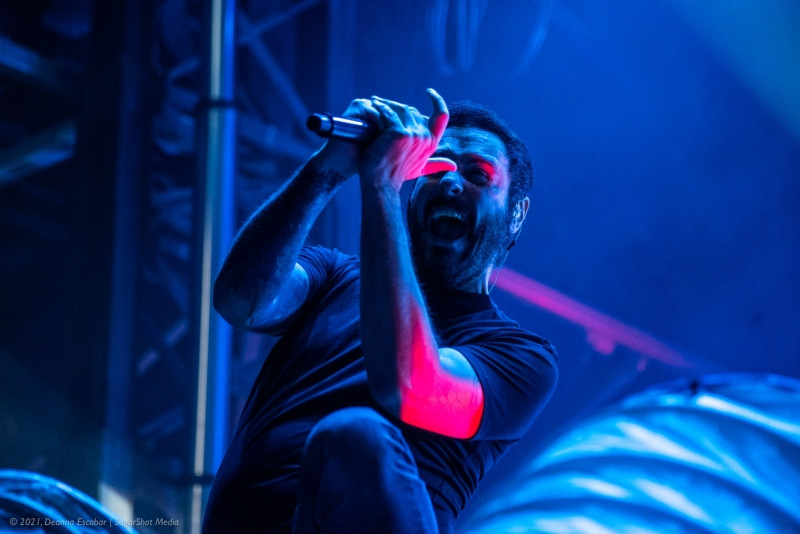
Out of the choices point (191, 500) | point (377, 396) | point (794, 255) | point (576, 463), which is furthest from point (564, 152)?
point (377, 396)

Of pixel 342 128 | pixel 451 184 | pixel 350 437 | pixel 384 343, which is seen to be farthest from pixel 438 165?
pixel 350 437

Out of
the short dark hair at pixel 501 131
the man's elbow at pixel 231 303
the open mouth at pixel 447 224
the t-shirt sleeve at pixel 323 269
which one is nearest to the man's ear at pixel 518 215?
the short dark hair at pixel 501 131

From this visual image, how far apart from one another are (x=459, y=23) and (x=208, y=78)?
4.39 feet

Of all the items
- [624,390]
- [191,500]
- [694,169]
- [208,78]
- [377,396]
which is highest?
[694,169]

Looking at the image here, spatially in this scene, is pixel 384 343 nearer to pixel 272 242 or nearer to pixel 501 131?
pixel 272 242

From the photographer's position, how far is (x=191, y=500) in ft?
7.93

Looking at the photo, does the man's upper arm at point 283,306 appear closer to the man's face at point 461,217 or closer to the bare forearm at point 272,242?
the bare forearm at point 272,242

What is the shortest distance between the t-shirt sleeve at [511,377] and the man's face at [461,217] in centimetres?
12

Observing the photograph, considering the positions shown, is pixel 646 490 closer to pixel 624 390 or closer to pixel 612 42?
pixel 624 390

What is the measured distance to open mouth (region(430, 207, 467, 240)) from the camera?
3.98 feet

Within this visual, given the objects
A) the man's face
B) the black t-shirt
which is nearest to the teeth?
the man's face

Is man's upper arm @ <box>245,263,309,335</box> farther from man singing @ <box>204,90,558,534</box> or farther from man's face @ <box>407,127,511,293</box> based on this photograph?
man's face @ <box>407,127,511,293</box>

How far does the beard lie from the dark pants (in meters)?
0.39

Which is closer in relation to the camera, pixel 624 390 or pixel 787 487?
pixel 787 487
